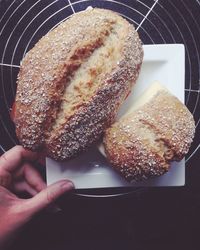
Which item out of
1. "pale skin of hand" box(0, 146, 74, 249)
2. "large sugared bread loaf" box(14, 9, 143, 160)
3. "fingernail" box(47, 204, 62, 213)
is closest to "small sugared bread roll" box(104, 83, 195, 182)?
"large sugared bread loaf" box(14, 9, 143, 160)

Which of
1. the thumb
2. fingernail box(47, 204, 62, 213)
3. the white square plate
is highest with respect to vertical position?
the white square plate

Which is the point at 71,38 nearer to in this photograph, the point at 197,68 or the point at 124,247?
the point at 197,68

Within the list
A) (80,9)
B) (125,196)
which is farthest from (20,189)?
(80,9)

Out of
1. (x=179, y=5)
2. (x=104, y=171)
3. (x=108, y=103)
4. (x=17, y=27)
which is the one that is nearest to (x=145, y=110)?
(x=108, y=103)

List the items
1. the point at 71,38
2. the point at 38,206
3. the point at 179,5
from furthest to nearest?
the point at 179,5
the point at 38,206
the point at 71,38

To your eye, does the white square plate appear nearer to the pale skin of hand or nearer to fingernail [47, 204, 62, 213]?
the pale skin of hand

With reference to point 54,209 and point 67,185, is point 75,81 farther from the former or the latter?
point 54,209

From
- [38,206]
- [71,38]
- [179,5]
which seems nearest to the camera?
[71,38]
